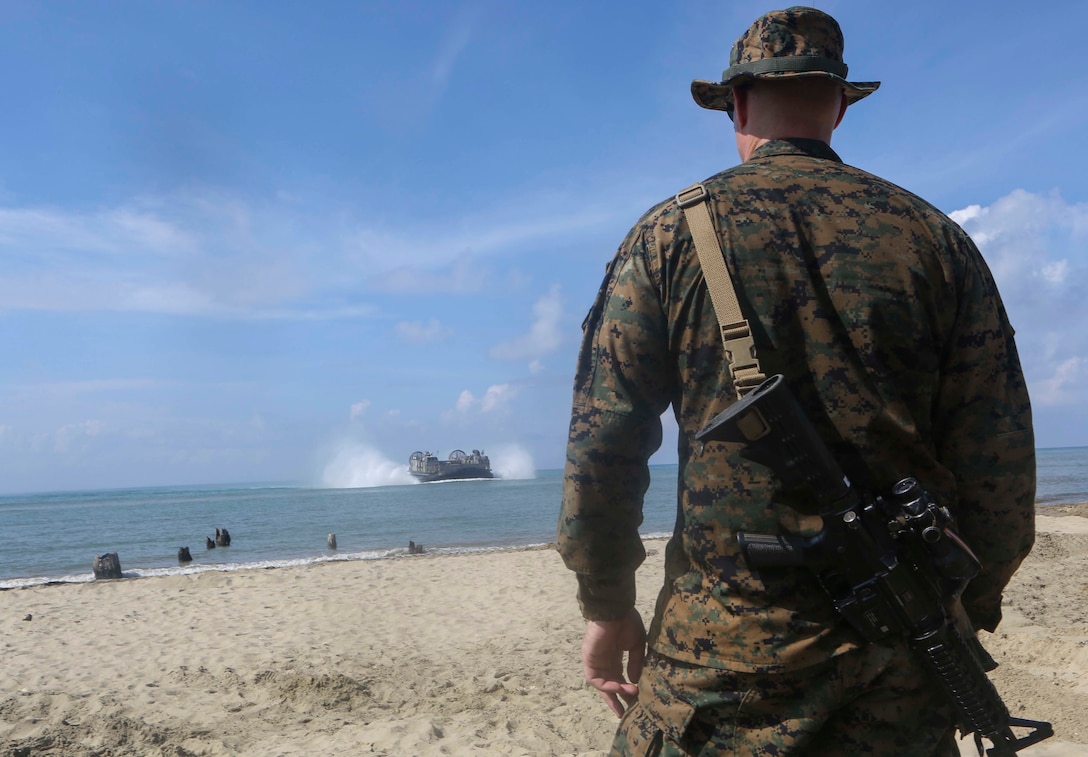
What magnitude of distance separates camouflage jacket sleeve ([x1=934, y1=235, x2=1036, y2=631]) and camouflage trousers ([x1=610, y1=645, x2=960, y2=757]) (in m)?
0.40

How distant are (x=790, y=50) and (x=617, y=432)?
1.02 meters

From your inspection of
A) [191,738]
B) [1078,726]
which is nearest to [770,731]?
[1078,726]

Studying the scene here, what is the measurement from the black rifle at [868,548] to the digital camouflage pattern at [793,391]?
4 cm

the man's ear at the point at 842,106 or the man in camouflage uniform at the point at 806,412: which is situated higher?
the man's ear at the point at 842,106

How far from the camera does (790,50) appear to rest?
1.87 meters

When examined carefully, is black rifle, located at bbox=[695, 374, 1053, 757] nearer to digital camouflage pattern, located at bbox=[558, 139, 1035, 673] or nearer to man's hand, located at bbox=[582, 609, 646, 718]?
digital camouflage pattern, located at bbox=[558, 139, 1035, 673]

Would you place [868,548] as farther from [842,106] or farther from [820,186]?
[842,106]

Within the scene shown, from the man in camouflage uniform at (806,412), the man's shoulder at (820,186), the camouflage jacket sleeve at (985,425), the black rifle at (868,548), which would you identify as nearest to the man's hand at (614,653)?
the man in camouflage uniform at (806,412)

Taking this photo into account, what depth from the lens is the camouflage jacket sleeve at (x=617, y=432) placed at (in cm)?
174

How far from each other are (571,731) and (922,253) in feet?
15.2

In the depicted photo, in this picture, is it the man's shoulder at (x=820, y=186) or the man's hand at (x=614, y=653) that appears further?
the man's hand at (x=614, y=653)

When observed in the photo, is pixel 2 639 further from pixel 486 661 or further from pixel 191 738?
pixel 486 661

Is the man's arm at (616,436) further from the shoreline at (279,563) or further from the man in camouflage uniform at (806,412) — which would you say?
the shoreline at (279,563)

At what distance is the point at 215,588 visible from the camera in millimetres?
13031
